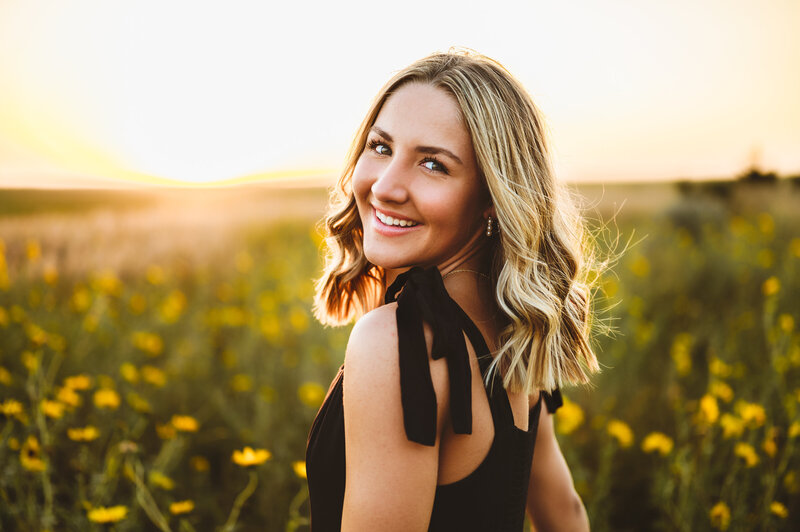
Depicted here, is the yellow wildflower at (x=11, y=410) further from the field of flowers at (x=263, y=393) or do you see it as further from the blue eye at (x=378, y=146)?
the blue eye at (x=378, y=146)

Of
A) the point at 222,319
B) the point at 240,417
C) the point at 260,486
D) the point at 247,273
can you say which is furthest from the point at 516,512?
the point at 247,273

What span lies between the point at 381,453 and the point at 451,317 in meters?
0.30

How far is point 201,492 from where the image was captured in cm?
266

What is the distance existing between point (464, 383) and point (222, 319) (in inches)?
140

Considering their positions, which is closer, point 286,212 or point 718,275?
point 718,275

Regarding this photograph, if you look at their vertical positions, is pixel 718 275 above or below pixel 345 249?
below

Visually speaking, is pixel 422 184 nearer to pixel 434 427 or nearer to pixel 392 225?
pixel 392 225

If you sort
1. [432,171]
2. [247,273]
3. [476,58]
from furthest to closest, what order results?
1. [247,273]
2. [476,58]
3. [432,171]

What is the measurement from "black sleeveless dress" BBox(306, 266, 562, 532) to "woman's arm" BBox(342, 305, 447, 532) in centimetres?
3

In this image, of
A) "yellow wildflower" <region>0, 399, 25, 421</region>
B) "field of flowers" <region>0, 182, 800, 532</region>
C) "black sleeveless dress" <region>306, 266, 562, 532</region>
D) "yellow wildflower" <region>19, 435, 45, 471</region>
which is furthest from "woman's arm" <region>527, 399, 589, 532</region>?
"yellow wildflower" <region>0, 399, 25, 421</region>

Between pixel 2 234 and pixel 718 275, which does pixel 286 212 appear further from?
pixel 718 275

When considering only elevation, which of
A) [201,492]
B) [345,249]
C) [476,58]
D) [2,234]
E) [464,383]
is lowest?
[201,492]

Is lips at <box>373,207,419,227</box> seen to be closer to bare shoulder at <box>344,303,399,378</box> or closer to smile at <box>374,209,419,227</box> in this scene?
smile at <box>374,209,419,227</box>

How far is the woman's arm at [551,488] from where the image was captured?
5.26 ft
